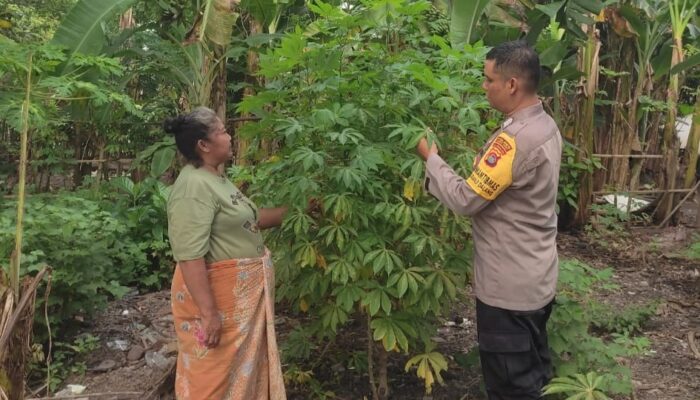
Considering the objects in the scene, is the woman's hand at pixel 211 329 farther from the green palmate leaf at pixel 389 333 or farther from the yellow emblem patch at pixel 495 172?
the yellow emblem patch at pixel 495 172

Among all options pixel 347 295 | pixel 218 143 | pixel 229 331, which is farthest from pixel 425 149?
pixel 229 331

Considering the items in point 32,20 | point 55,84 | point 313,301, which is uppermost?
point 32,20

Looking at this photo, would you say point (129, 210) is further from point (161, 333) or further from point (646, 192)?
point (646, 192)

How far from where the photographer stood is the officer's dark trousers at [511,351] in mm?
2541

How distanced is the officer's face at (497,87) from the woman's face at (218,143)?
43.4 inches

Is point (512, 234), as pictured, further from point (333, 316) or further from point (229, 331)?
point (229, 331)

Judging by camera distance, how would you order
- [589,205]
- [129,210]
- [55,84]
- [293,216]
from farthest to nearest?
[589,205] → [129,210] → [55,84] → [293,216]

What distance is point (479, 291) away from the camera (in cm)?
259

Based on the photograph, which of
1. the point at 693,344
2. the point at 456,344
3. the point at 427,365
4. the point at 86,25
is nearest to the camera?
the point at 427,365

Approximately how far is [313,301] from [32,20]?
6.88 metres

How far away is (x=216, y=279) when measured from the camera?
2672 mm

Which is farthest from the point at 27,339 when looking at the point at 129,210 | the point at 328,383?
the point at 129,210

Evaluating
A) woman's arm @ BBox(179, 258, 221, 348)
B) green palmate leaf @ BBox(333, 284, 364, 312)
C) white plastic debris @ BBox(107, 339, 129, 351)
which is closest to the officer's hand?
green palmate leaf @ BBox(333, 284, 364, 312)

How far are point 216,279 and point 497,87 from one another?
138cm
